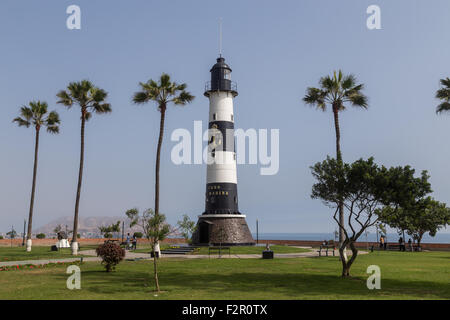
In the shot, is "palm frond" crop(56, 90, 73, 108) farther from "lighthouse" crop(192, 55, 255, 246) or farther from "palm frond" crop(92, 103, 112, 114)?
"lighthouse" crop(192, 55, 255, 246)

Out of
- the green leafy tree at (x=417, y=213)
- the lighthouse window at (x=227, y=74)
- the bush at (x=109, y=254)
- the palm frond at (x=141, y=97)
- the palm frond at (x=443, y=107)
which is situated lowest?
the bush at (x=109, y=254)

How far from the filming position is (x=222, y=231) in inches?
1742

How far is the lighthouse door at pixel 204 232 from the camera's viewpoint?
4456 cm

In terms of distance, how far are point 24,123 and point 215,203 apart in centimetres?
2559

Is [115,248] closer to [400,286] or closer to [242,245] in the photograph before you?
[400,286]

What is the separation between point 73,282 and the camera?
18.5 meters

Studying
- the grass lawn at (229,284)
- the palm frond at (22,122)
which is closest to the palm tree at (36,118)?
the palm frond at (22,122)

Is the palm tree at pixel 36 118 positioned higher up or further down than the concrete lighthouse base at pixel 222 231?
higher up

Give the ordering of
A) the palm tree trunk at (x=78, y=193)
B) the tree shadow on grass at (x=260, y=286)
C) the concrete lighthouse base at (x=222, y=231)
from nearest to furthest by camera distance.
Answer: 1. the tree shadow on grass at (x=260, y=286)
2. the palm tree trunk at (x=78, y=193)
3. the concrete lighthouse base at (x=222, y=231)

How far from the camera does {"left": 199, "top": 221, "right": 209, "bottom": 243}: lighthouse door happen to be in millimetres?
44562

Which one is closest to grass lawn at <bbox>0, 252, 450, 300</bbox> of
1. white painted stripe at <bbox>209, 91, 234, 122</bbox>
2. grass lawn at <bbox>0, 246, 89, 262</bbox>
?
grass lawn at <bbox>0, 246, 89, 262</bbox>

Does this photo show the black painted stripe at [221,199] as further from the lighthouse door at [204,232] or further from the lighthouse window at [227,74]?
the lighthouse window at [227,74]

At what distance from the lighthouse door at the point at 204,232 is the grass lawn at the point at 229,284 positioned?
1947 cm
